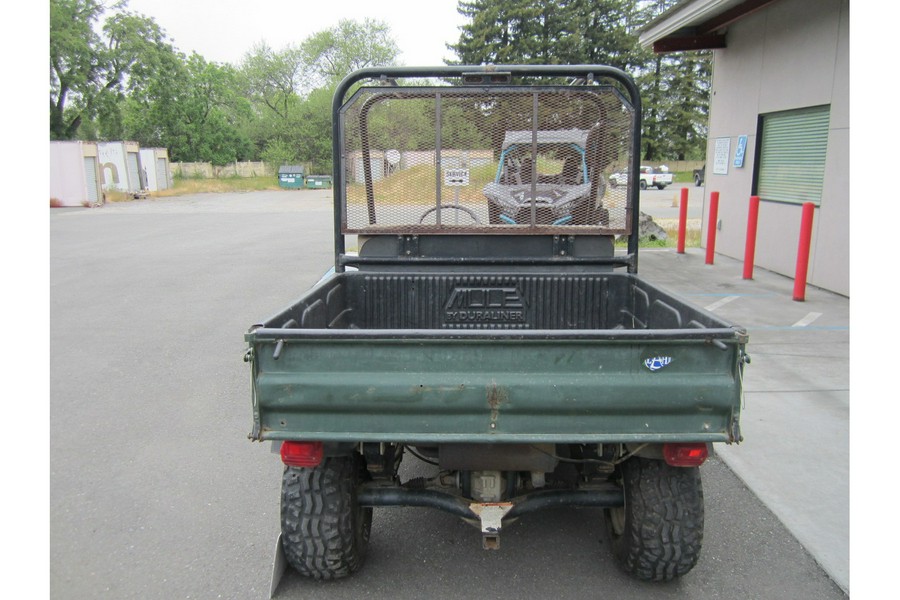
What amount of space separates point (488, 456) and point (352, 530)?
2.35ft

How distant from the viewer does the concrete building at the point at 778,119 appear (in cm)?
872

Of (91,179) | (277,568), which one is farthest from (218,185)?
(277,568)

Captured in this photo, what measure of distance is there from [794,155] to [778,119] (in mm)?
871

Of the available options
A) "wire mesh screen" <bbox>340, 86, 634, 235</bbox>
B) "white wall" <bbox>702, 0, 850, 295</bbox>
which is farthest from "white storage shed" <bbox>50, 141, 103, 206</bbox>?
"wire mesh screen" <bbox>340, 86, 634, 235</bbox>

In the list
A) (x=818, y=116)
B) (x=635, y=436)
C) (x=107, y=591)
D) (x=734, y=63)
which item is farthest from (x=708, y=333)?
(x=734, y=63)

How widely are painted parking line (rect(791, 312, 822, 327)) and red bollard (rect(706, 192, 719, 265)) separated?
11.6ft

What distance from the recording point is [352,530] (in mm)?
2959

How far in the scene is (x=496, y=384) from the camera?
2.45 meters

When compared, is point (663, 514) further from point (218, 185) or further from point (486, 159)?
point (218, 185)

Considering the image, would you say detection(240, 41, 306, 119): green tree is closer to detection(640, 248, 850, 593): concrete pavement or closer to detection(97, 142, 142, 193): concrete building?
detection(97, 142, 142, 193): concrete building

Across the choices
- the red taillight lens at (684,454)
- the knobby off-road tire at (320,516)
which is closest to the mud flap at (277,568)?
the knobby off-road tire at (320,516)

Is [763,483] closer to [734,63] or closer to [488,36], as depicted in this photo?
[734,63]

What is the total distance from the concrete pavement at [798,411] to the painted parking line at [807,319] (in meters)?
0.01

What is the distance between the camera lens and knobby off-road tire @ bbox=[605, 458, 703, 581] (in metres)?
2.84
